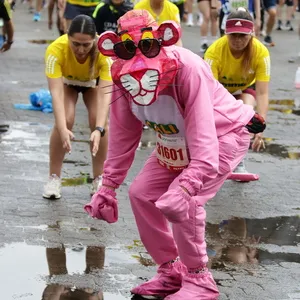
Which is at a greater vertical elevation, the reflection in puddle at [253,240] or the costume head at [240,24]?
the costume head at [240,24]

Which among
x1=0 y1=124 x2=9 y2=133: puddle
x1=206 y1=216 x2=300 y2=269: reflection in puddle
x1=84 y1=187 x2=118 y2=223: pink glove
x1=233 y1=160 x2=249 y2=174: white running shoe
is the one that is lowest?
x1=0 y1=124 x2=9 y2=133: puddle

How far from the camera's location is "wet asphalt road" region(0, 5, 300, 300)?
536 cm

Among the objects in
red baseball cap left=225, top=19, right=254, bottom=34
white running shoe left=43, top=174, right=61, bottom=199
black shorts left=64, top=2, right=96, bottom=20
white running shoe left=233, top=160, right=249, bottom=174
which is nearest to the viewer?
white running shoe left=43, top=174, right=61, bottom=199

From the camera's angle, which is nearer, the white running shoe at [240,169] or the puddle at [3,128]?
the white running shoe at [240,169]

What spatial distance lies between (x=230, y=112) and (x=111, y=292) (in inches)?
49.2

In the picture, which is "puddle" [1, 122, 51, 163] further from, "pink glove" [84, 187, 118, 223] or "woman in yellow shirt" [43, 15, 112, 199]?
"pink glove" [84, 187, 118, 223]

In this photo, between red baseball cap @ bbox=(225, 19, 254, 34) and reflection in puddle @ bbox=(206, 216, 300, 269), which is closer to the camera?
reflection in puddle @ bbox=(206, 216, 300, 269)

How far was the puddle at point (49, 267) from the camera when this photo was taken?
16.9 ft

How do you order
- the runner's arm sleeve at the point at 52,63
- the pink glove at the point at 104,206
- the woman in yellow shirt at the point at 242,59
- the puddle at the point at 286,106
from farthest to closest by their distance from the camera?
the puddle at the point at 286,106 < the woman in yellow shirt at the point at 242,59 < the runner's arm sleeve at the point at 52,63 < the pink glove at the point at 104,206

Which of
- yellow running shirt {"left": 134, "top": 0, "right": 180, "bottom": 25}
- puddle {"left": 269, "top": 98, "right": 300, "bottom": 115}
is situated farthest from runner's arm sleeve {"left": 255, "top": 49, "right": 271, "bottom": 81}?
puddle {"left": 269, "top": 98, "right": 300, "bottom": 115}

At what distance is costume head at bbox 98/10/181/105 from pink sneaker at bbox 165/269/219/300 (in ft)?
3.61

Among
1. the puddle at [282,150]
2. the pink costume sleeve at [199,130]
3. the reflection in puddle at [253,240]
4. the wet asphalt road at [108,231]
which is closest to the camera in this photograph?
the pink costume sleeve at [199,130]

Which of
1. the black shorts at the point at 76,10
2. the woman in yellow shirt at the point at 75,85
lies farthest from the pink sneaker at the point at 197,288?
the black shorts at the point at 76,10

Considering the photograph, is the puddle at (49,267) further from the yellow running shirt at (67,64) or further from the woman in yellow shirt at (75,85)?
the yellow running shirt at (67,64)
